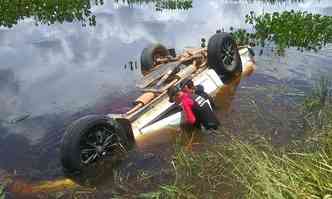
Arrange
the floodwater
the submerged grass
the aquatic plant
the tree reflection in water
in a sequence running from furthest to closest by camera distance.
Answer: the tree reflection in water
the aquatic plant
the floodwater
the submerged grass

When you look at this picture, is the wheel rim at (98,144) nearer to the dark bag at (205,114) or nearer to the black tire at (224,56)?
the dark bag at (205,114)

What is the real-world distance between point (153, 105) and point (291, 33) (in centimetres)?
844

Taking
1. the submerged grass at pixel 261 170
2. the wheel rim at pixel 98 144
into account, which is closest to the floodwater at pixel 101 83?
the wheel rim at pixel 98 144

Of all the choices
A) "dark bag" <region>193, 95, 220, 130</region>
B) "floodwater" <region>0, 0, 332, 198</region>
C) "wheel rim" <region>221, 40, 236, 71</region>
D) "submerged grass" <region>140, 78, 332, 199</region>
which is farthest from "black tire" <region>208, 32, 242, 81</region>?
"dark bag" <region>193, 95, 220, 130</region>

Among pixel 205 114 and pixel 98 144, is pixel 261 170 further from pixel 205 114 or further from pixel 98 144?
pixel 205 114

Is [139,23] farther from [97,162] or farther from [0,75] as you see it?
[97,162]

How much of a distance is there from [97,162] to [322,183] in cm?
420

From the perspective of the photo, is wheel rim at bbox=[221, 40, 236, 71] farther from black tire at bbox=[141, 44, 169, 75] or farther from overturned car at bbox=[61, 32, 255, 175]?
black tire at bbox=[141, 44, 169, 75]

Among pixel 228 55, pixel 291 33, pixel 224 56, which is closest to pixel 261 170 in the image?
pixel 224 56

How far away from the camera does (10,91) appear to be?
11.0m

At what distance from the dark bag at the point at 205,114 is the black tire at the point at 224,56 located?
8.32ft

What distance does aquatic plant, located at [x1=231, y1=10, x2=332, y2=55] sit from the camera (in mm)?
14281

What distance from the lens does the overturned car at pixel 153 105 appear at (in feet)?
22.0

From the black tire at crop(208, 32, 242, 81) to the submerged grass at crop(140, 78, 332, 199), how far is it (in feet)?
7.80
